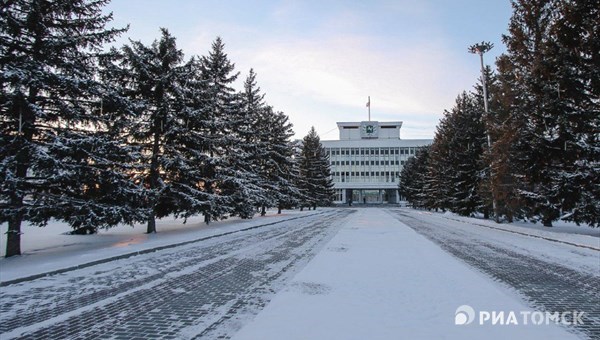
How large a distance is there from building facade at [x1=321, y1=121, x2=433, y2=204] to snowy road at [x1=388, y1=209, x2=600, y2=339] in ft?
270

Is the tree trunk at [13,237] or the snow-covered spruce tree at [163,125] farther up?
the snow-covered spruce tree at [163,125]

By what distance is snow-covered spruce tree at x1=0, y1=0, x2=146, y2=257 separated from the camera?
10.4 m

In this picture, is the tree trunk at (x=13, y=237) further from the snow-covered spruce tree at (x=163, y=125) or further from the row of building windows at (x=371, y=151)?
the row of building windows at (x=371, y=151)

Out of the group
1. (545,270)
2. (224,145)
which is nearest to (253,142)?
(224,145)

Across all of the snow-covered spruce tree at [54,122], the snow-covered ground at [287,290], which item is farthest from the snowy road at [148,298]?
the snow-covered spruce tree at [54,122]

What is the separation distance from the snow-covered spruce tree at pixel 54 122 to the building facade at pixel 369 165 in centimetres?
8610

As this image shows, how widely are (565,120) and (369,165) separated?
81.6 m

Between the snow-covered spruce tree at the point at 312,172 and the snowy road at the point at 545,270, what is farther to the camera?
the snow-covered spruce tree at the point at 312,172

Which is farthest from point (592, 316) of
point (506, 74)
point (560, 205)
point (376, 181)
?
point (376, 181)

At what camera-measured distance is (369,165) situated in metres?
98.2

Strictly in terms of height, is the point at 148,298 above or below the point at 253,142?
below

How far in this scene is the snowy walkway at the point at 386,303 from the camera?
4676 mm

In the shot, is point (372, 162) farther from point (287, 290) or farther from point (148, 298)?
point (148, 298)

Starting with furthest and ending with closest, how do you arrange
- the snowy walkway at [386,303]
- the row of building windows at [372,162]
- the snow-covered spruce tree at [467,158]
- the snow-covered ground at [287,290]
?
the row of building windows at [372,162] < the snow-covered spruce tree at [467,158] < the snow-covered ground at [287,290] < the snowy walkway at [386,303]
